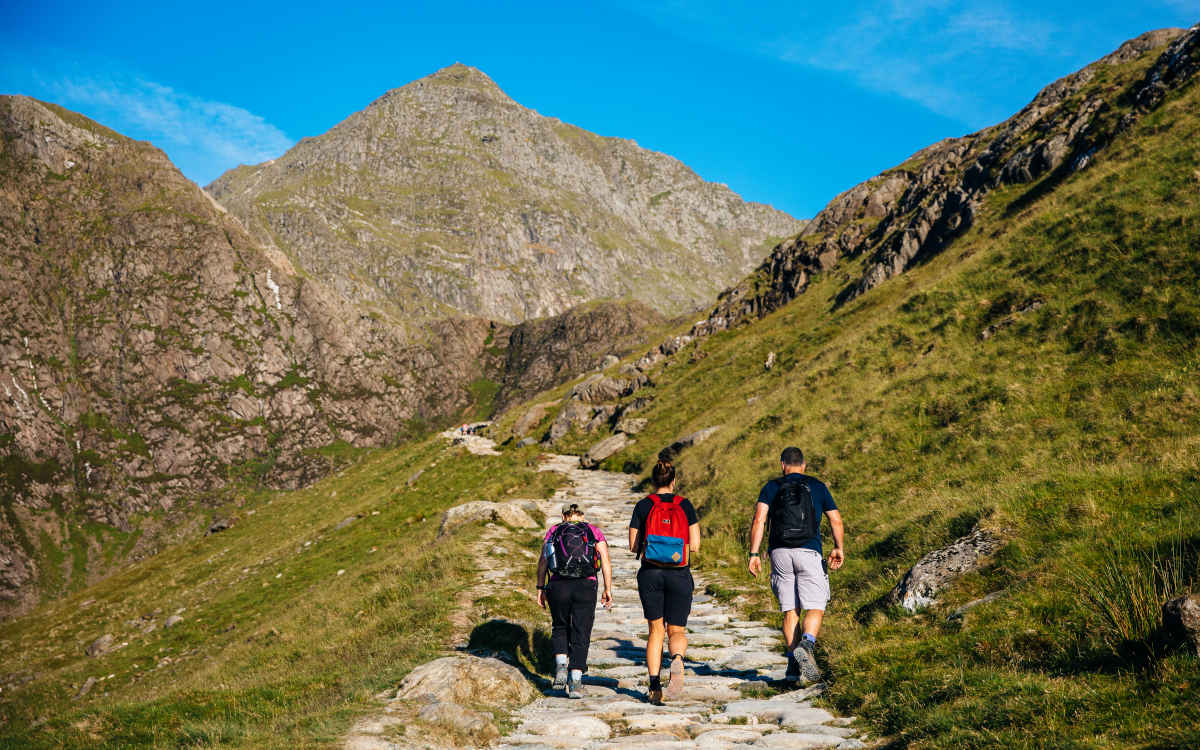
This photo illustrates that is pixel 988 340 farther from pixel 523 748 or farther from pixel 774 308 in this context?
pixel 774 308

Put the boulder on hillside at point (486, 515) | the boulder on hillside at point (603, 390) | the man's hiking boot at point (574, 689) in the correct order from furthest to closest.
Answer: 1. the boulder on hillside at point (603, 390)
2. the boulder on hillside at point (486, 515)
3. the man's hiking boot at point (574, 689)

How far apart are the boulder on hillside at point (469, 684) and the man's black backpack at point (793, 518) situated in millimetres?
4551

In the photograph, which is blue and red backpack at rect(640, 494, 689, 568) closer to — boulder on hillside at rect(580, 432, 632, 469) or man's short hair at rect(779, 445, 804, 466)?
man's short hair at rect(779, 445, 804, 466)

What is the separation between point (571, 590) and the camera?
9.73 metres

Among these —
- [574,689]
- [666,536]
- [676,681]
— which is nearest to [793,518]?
[666,536]

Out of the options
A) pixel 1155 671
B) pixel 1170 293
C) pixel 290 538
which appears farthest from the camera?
pixel 290 538

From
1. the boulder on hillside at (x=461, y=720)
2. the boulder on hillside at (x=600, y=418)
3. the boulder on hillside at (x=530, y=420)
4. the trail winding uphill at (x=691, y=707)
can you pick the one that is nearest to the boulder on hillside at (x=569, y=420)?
the boulder on hillside at (x=600, y=418)

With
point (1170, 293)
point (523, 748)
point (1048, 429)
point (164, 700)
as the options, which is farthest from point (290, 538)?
point (1170, 293)

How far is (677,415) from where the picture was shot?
Answer: 1547 inches

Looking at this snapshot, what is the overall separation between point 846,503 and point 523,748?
11.9 meters

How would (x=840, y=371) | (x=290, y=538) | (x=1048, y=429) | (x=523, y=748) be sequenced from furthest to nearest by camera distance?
1. (x=290, y=538)
2. (x=840, y=371)
3. (x=1048, y=429)
4. (x=523, y=748)

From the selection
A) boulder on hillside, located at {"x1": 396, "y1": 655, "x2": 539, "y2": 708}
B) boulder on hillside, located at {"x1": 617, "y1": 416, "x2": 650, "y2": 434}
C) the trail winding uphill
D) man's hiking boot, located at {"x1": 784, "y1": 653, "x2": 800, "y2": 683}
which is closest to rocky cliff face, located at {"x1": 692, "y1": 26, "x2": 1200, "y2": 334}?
boulder on hillside, located at {"x1": 617, "y1": 416, "x2": 650, "y2": 434}

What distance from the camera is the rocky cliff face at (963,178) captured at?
34.1 metres

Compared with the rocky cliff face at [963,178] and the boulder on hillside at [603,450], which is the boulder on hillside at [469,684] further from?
the rocky cliff face at [963,178]
